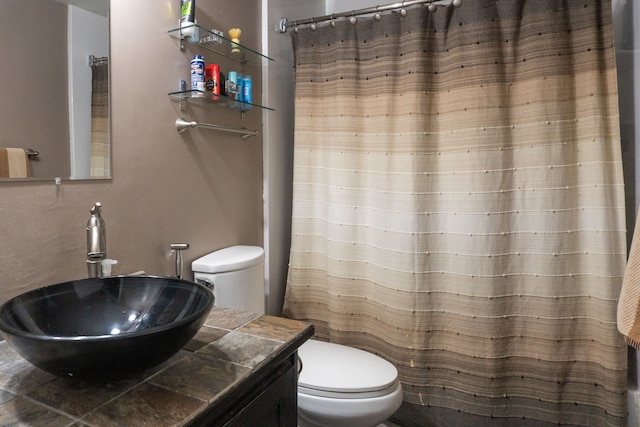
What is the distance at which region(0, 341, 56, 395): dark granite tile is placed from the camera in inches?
29.1

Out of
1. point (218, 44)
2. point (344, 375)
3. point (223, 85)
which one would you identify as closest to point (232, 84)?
point (223, 85)

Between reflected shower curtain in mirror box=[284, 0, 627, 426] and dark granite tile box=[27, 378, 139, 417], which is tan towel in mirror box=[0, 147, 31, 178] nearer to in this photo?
dark granite tile box=[27, 378, 139, 417]

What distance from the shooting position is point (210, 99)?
5.41ft

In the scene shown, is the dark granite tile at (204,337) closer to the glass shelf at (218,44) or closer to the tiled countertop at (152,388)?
the tiled countertop at (152,388)

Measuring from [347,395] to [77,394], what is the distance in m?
0.94

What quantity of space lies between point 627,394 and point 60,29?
2354 millimetres

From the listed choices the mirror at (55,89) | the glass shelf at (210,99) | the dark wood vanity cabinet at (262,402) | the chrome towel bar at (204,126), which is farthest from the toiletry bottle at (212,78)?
the dark wood vanity cabinet at (262,402)

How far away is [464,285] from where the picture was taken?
5.78 feet

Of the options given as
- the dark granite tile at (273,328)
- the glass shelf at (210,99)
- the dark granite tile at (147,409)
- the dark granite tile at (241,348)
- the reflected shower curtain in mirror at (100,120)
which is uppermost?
the glass shelf at (210,99)

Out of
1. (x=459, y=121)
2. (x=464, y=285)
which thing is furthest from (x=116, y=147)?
(x=464, y=285)

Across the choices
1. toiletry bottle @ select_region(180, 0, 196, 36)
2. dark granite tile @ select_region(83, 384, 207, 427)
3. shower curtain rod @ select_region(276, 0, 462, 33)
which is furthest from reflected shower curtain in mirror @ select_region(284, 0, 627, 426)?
dark granite tile @ select_region(83, 384, 207, 427)

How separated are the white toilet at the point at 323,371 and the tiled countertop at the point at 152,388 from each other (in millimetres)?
585

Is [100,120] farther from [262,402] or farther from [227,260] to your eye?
[262,402]

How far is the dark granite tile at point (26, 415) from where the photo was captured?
2.07 feet
